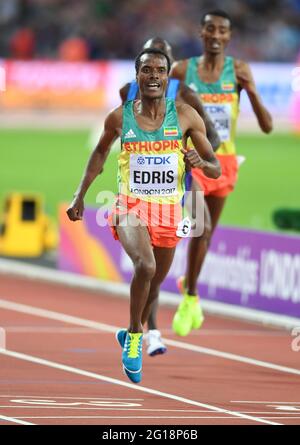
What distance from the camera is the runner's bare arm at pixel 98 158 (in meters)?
10.5

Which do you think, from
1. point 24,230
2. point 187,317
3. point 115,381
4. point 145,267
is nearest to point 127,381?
point 115,381

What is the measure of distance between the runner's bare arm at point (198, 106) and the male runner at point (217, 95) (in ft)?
3.78

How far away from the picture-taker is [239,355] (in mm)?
12742

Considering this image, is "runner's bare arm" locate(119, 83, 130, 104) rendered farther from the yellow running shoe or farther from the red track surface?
the red track surface

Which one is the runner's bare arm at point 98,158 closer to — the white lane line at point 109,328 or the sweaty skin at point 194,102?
the sweaty skin at point 194,102

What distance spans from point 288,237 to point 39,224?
571cm

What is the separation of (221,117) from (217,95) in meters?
0.19

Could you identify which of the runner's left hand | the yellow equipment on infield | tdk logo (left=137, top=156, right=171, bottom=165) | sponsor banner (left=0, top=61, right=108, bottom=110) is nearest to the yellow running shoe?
tdk logo (left=137, top=156, right=171, bottom=165)

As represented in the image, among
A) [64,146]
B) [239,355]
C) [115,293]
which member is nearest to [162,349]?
[239,355]

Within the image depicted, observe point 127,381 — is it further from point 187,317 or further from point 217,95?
point 217,95

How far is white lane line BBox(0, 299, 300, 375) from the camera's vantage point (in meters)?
12.2

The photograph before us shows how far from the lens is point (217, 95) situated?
41.9ft

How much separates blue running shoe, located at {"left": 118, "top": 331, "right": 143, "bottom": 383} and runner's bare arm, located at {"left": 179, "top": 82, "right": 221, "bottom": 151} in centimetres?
187

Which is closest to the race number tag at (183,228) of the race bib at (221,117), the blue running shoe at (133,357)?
the blue running shoe at (133,357)
